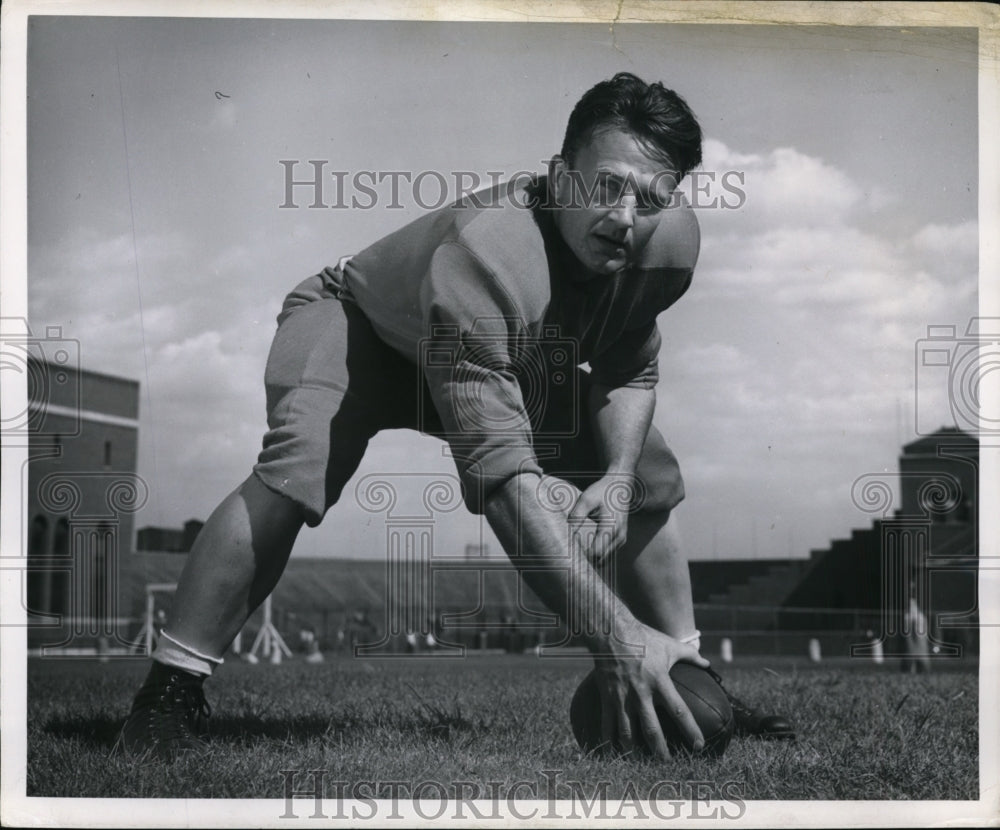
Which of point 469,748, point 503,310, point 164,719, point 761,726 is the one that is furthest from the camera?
point 761,726

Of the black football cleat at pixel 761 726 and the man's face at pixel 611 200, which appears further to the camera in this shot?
the black football cleat at pixel 761 726

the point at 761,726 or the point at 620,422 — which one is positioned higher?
the point at 620,422

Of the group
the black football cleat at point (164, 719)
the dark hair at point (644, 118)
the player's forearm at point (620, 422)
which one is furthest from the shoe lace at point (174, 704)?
the dark hair at point (644, 118)

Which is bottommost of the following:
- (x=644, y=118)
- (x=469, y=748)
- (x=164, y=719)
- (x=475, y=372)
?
(x=469, y=748)

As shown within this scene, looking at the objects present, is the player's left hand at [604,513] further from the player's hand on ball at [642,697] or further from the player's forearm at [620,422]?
the player's hand on ball at [642,697]

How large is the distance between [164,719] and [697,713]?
1.54 metres

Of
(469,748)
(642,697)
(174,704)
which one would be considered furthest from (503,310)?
(174,704)

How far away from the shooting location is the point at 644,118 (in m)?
3.63

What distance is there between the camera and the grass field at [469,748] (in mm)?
3445

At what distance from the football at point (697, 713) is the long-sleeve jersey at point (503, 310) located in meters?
0.78

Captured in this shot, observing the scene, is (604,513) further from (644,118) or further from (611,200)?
(644,118)

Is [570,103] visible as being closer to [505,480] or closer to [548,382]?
[548,382]

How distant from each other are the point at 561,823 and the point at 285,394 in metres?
1.47

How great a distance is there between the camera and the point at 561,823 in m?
3.40
